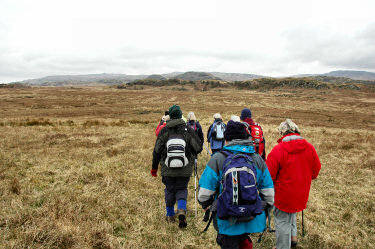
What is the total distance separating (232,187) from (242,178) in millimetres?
154

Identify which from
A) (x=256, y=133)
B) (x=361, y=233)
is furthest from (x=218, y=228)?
(x=361, y=233)

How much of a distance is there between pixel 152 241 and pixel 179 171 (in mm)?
1441

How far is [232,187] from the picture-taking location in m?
2.34

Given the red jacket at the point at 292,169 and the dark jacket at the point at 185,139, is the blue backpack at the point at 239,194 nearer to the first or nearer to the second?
the red jacket at the point at 292,169

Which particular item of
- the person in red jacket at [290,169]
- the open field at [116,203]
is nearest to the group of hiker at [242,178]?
the person in red jacket at [290,169]

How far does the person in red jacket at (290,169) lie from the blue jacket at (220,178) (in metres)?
0.77

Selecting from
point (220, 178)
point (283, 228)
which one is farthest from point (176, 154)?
point (283, 228)

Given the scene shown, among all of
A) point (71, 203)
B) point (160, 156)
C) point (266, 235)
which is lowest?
point (266, 235)

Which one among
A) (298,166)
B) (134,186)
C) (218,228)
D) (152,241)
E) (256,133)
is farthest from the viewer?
(134,186)

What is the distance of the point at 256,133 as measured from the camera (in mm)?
5516

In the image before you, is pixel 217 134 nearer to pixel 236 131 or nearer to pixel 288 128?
pixel 288 128

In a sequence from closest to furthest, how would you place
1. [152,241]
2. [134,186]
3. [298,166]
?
[298,166], [152,241], [134,186]

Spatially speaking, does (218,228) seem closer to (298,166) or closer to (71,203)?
(298,166)

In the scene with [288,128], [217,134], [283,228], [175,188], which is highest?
[288,128]
